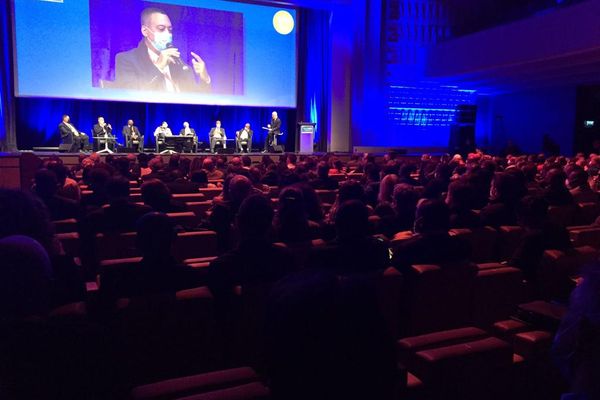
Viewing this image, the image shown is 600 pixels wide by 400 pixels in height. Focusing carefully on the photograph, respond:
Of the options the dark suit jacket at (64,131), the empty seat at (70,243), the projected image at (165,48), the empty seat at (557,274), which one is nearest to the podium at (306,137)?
the projected image at (165,48)

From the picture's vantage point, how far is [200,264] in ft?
9.89

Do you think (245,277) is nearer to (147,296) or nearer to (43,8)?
(147,296)

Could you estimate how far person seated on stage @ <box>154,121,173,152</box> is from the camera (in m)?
15.0

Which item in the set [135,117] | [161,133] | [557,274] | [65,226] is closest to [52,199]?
[65,226]

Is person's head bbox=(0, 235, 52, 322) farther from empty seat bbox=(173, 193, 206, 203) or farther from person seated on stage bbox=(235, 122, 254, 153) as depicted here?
person seated on stage bbox=(235, 122, 254, 153)

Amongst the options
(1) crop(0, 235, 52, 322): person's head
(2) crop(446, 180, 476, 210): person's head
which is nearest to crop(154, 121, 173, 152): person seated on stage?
(2) crop(446, 180, 476, 210): person's head

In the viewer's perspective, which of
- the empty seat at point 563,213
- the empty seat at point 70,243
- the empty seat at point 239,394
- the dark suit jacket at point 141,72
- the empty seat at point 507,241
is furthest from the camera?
the dark suit jacket at point 141,72

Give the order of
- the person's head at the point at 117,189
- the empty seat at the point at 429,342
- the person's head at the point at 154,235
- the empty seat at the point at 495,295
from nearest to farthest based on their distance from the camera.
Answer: the empty seat at the point at 429,342 → the person's head at the point at 154,235 → the empty seat at the point at 495,295 → the person's head at the point at 117,189

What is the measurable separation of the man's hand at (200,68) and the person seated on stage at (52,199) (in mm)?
11070

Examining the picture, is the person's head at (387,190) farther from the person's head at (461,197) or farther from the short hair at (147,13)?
the short hair at (147,13)

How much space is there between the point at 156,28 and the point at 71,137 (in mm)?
3725

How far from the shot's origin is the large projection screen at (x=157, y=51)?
13.4m

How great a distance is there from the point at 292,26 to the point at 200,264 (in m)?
14.4

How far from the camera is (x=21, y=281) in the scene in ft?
5.54
